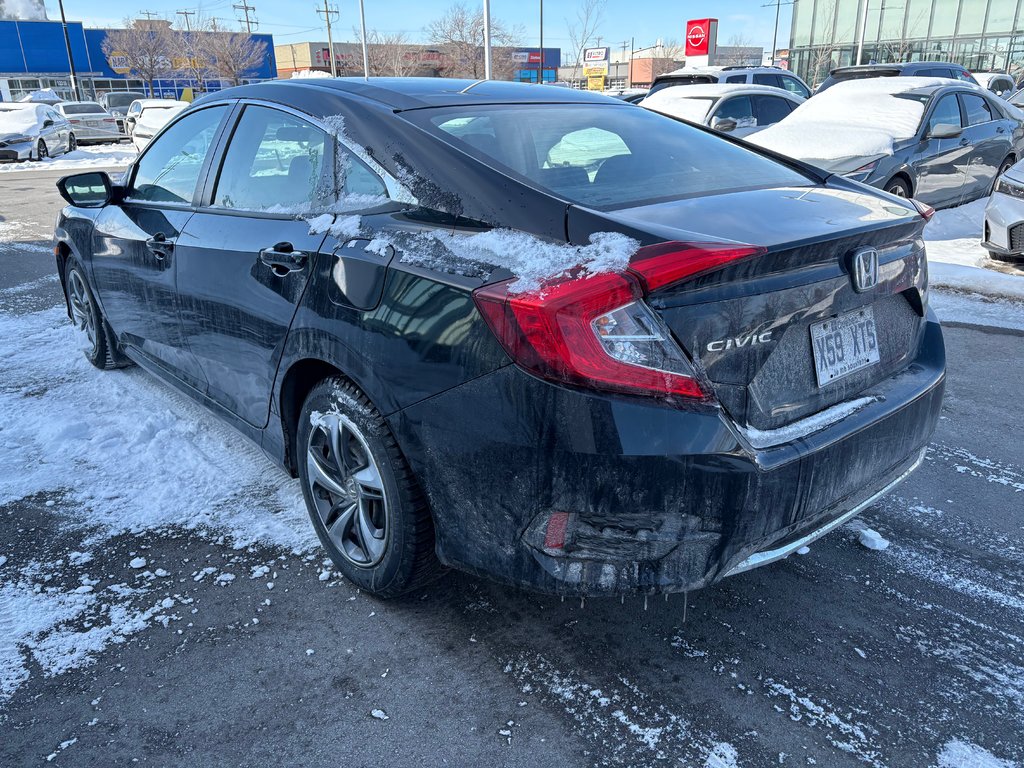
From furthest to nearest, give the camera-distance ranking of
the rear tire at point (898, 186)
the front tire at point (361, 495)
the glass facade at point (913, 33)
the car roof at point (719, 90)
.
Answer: the glass facade at point (913, 33), the car roof at point (719, 90), the rear tire at point (898, 186), the front tire at point (361, 495)

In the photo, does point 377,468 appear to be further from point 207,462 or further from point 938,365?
point 938,365

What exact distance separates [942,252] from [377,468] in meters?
7.65

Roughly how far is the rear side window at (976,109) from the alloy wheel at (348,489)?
10172 mm

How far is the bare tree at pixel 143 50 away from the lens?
168 feet

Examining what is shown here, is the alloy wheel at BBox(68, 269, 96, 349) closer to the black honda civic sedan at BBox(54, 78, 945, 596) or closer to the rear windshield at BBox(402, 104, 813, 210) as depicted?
the black honda civic sedan at BBox(54, 78, 945, 596)

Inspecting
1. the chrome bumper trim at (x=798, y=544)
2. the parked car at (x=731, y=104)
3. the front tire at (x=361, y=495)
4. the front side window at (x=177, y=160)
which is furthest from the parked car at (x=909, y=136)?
the front tire at (x=361, y=495)

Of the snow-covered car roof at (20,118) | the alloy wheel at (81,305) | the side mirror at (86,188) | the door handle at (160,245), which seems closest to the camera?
the door handle at (160,245)

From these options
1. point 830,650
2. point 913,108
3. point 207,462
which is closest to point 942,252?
point 913,108

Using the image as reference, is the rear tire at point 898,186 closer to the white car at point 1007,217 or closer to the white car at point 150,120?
the white car at point 1007,217

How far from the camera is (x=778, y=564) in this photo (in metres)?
2.92

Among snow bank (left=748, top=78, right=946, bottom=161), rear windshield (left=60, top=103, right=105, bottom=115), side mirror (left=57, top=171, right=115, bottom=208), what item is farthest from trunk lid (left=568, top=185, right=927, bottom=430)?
rear windshield (left=60, top=103, right=105, bottom=115)

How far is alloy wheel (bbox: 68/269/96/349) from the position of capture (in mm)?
4742

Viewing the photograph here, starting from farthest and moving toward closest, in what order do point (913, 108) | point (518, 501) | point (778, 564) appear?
point (913, 108) < point (778, 564) < point (518, 501)

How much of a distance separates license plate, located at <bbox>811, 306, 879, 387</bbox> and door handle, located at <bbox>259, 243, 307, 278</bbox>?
1615 mm
